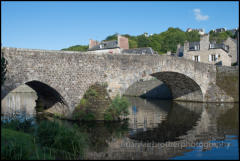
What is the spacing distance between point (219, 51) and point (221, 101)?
40.9ft

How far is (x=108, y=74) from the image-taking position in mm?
14844

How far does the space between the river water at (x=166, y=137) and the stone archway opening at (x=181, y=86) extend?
5525 mm

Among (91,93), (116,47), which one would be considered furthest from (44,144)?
(116,47)

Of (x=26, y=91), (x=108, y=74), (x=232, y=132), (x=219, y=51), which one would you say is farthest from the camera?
(x=26, y=91)

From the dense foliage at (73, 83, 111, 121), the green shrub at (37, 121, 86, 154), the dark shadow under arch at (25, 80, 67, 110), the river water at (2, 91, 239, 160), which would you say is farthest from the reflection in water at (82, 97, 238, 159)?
the dark shadow under arch at (25, 80, 67, 110)

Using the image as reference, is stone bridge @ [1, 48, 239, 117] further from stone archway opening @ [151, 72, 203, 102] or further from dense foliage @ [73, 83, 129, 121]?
dense foliage @ [73, 83, 129, 121]

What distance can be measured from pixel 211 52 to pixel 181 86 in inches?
482

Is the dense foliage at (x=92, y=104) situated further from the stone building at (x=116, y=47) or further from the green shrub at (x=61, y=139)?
the stone building at (x=116, y=47)

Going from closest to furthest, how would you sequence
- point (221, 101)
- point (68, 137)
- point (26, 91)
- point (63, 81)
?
point (68, 137) → point (63, 81) → point (221, 101) → point (26, 91)

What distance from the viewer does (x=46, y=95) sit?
15.6 metres

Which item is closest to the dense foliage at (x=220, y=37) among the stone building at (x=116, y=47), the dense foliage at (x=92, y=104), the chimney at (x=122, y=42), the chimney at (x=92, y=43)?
the chimney at (x=122, y=42)

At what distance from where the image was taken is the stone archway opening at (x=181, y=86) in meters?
20.7

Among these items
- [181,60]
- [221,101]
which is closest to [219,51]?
[221,101]

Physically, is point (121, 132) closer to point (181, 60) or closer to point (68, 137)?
point (68, 137)
